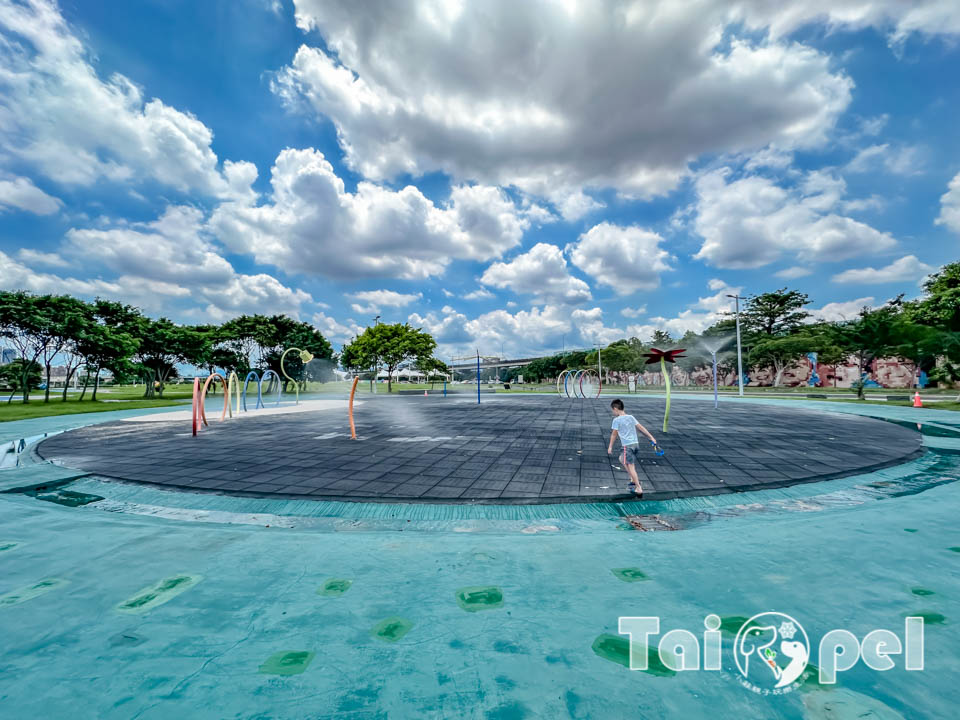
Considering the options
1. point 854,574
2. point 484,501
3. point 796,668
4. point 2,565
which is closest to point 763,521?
point 854,574

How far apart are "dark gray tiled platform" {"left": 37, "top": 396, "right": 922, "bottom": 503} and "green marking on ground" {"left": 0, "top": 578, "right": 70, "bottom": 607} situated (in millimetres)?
2591

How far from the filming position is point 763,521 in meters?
5.53

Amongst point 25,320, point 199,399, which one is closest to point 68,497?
point 199,399

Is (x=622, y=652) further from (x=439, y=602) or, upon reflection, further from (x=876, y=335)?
(x=876, y=335)

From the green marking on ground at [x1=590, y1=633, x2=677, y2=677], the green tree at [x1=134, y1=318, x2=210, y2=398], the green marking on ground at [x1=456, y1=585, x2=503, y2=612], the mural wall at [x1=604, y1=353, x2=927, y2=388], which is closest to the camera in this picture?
the green marking on ground at [x1=590, y1=633, x2=677, y2=677]

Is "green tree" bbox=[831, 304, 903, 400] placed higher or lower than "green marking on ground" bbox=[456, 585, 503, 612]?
higher

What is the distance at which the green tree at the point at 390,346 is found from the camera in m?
51.4

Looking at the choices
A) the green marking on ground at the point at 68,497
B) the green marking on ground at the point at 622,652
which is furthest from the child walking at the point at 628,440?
the green marking on ground at the point at 68,497

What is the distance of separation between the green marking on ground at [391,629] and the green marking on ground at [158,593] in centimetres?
215

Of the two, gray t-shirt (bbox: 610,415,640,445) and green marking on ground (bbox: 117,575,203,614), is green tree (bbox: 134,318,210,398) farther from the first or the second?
gray t-shirt (bbox: 610,415,640,445)

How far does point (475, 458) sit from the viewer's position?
907 centimetres

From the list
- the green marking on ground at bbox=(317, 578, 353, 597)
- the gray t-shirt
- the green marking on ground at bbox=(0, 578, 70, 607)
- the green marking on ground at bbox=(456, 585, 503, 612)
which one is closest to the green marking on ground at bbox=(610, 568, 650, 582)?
the green marking on ground at bbox=(456, 585, 503, 612)

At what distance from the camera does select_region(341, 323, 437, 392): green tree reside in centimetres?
5138

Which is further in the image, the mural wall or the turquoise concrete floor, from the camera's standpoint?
the mural wall
